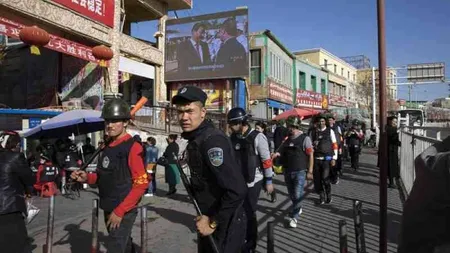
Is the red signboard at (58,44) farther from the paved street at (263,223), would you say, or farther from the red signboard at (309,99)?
the red signboard at (309,99)

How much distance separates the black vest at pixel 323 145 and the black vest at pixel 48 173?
21.0 feet

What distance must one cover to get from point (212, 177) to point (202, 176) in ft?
0.33

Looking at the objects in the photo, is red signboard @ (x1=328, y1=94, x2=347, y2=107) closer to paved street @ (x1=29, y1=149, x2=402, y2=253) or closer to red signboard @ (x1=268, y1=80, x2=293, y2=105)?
red signboard @ (x1=268, y1=80, x2=293, y2=105)

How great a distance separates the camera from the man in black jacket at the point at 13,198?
3797 millimetres

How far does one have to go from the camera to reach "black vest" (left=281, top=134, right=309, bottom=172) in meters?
7.09

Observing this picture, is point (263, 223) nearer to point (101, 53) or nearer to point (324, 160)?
point (324, 160)

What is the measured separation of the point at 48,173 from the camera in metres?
9.59

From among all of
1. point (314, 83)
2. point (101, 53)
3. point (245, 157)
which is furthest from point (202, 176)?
point (314, 83)

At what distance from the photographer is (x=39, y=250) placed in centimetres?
571

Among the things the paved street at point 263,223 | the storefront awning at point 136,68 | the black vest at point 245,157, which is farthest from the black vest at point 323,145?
the storefront awning at point 136,68

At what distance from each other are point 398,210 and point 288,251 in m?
3.32

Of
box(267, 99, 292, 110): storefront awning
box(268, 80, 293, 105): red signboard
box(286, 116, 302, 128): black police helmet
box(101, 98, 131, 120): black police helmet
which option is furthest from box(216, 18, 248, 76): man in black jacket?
box(101, 98, 131, 120): black police helmet

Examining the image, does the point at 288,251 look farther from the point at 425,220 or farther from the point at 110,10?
the point at 110,10

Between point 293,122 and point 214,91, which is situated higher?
point 214,91
